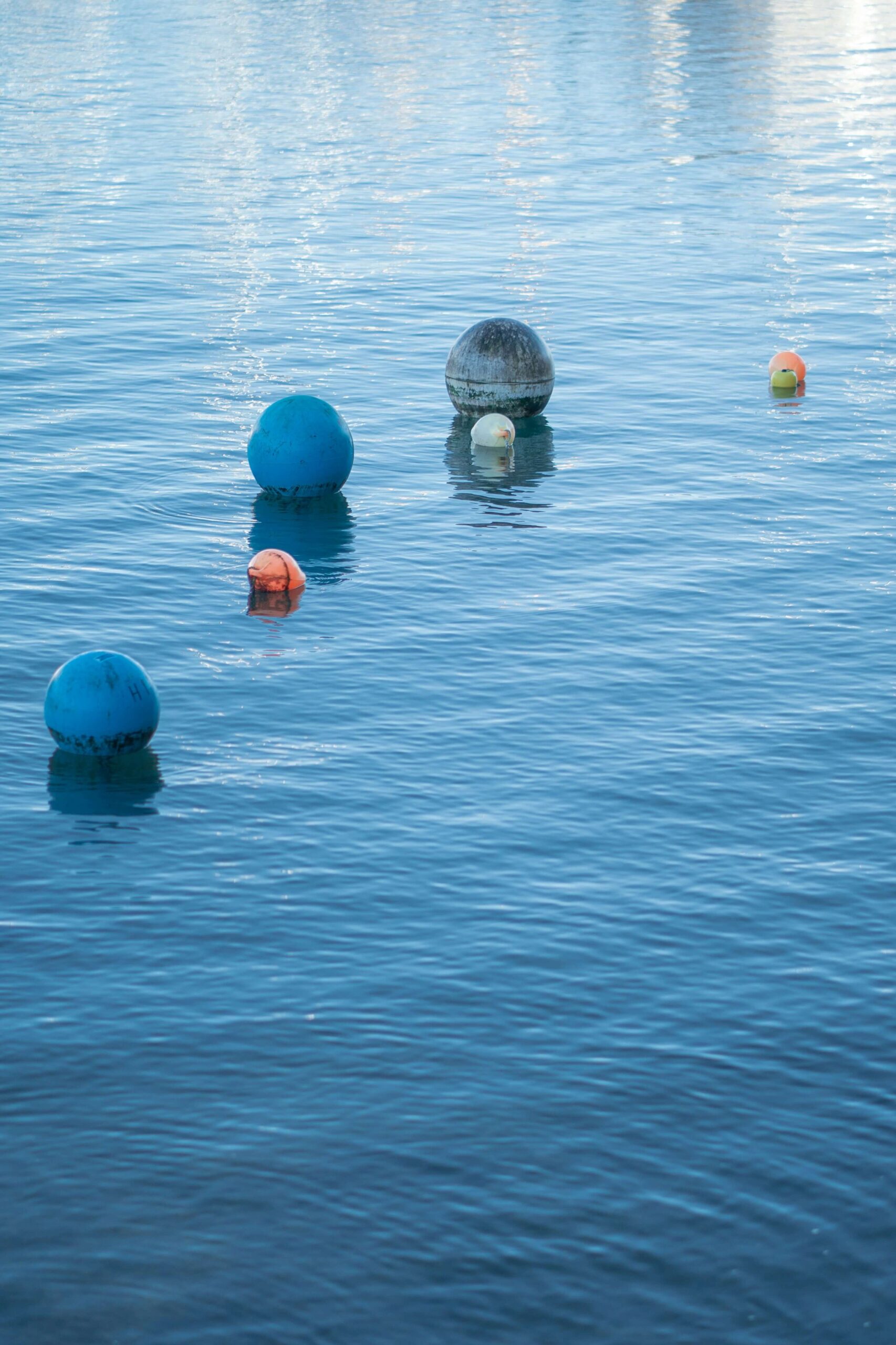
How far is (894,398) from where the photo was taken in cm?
2764

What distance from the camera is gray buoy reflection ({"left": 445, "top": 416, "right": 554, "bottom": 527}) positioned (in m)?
23.3

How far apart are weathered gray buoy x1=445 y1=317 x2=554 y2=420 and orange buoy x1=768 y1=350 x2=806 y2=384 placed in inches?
154

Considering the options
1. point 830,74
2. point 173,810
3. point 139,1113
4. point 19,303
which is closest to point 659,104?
point 830,74

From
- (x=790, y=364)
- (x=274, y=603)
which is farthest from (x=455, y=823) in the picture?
(x=790, y=364)

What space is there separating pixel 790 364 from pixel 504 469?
19.4 ft

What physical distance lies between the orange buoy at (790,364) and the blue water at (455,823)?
524 mm

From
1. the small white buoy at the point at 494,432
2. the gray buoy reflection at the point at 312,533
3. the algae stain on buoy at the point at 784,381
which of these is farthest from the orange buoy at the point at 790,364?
the gray buoy reflection at the point at 312,533

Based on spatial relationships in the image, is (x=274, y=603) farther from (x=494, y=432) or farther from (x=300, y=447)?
(x=494, y=432)

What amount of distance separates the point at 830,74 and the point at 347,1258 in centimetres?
6277

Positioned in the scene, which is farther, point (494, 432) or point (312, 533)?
point (494, 432)

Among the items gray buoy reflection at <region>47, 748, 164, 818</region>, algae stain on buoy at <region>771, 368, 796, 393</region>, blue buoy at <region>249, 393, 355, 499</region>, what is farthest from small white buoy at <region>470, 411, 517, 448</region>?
gray buoy reflection at <region>47, 748, 164, 818</region>

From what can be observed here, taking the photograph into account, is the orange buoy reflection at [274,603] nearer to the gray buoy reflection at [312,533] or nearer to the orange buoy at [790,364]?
the gray buoy reflection at [312,533]

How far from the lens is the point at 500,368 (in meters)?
26.2

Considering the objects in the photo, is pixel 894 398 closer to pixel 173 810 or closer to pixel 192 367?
pixel 192 367
